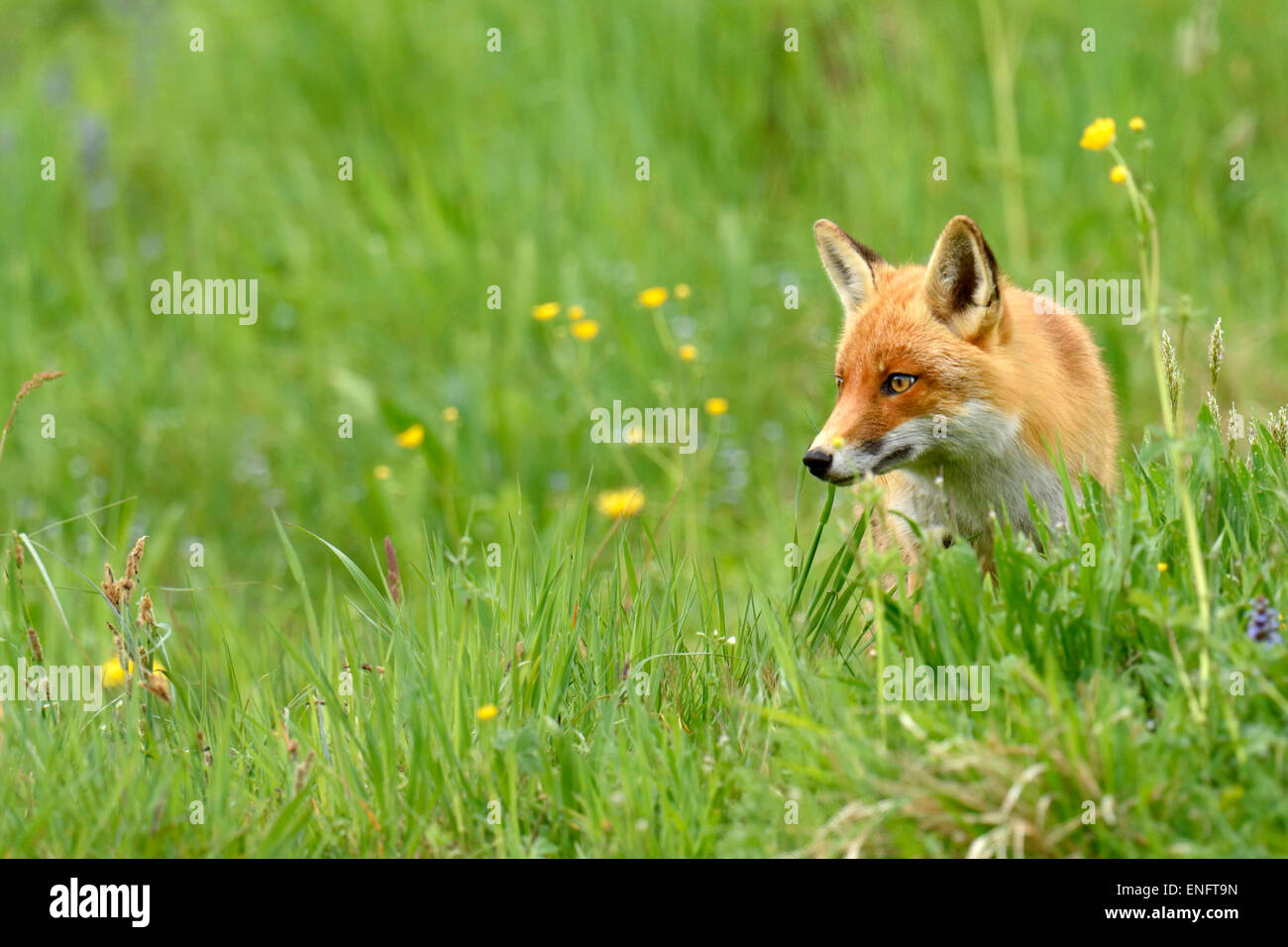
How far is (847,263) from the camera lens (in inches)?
203

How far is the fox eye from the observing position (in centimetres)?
464

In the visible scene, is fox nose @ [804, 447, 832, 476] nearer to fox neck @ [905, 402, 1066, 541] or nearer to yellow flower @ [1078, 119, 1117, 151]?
fox neck @ [905, 402, 1066, 541]

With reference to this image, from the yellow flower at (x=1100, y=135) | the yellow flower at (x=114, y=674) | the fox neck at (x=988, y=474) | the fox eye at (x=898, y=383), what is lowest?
the yellow flower at (x=114, y=674)

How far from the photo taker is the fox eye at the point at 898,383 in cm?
464

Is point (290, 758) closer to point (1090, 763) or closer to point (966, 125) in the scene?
point (1090, 763)

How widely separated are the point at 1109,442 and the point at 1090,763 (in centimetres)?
224

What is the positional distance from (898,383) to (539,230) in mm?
5048

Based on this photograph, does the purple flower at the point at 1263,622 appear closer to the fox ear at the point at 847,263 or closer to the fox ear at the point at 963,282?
the fox ear at the point at 963,282

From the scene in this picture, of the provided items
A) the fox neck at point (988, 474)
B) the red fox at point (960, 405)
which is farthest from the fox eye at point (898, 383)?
the fox neck at point (988, 474)

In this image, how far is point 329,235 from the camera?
9.73 metres

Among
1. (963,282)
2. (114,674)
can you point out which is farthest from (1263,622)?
(114,674)

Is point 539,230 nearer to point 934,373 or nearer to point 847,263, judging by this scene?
point 847,263

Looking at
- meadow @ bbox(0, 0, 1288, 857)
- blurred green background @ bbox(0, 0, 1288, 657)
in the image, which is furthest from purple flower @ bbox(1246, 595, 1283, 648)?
blurred green background @ bbox(0, 0, 1288, 657)
